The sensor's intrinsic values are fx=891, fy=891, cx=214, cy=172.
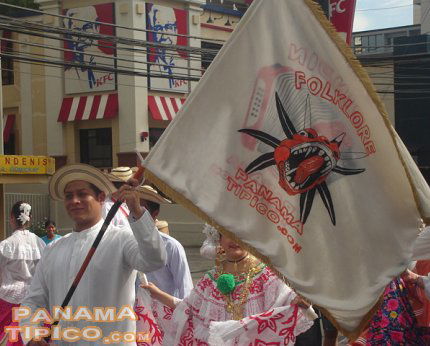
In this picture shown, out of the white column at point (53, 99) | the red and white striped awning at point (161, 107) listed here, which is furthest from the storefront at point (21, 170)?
the white column at point (53, 99)

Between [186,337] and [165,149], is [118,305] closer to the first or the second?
[165,149]

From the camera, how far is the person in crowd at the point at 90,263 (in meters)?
4.58

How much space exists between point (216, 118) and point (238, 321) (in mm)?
1788

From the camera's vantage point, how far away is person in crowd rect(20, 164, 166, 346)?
4578 millimetres

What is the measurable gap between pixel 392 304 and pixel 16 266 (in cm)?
509

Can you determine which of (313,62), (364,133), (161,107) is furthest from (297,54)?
(161,107)

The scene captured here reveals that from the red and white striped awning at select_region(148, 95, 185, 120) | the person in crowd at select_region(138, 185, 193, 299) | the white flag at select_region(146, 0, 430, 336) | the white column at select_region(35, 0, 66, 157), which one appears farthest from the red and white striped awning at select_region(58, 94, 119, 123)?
the white flag at select_region(146, 0, 430, 336)

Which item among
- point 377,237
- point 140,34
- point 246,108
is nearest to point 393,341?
point 377,237

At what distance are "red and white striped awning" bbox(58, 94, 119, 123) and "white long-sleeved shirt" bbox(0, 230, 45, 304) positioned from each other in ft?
64.7

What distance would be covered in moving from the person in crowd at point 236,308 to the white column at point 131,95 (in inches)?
918

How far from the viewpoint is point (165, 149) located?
4273 millimetres

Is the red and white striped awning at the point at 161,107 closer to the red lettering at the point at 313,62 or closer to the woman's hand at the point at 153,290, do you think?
the woman's hand at the point at 153,290

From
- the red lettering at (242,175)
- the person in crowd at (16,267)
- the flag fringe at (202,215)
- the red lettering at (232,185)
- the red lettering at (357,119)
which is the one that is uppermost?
the red lettering at (357,119)

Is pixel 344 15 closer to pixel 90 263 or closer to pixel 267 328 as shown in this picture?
pixel 267 328
